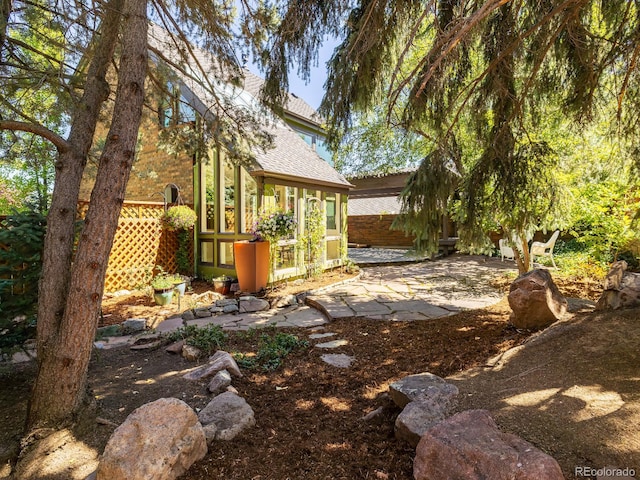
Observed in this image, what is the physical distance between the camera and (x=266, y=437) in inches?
80.3

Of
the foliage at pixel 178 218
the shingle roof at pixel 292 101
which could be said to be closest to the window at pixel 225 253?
the foliage at pixel 178 218

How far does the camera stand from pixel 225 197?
772 cm

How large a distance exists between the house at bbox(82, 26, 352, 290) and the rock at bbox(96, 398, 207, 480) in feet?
14.8

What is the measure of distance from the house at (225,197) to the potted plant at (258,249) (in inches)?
16.0

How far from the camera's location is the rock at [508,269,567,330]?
3537 mm

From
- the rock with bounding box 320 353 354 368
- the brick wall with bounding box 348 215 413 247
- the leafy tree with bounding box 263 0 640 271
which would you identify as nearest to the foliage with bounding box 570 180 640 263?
the leafy tree with bounding box 263 0 640 271

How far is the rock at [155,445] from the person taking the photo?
1566mm

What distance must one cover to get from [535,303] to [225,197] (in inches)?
252

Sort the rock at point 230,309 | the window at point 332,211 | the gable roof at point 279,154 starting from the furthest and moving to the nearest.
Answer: the window at point 332,211 → the gable roof at point 279,154 → the rock at point 230,309

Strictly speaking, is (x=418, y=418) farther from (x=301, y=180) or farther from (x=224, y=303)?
(x=301, y=180)

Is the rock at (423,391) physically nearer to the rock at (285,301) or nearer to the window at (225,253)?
the rock at (285,301)

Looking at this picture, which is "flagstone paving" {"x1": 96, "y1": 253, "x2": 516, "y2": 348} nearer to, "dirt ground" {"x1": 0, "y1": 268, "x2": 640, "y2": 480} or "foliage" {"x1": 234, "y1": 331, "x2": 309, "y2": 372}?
"foliage" {"x1": 234, "y1": 331, "x2": 309, "y2": 372}

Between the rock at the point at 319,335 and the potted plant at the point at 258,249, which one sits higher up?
the potted plant at the point at 258,249

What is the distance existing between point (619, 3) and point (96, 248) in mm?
4997
